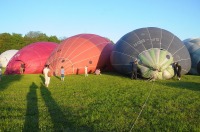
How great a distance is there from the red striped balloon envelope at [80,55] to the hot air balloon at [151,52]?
3.12m

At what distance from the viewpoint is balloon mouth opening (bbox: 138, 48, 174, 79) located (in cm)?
1391

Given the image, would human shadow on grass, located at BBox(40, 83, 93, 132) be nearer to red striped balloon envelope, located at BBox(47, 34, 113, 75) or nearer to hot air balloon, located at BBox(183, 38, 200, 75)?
red striped balloon envelope, located at BBox(47, 34, 113, 75)

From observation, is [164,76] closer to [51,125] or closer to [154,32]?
[154,32]

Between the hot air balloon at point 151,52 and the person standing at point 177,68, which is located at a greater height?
the hot air balloon at point 151,52

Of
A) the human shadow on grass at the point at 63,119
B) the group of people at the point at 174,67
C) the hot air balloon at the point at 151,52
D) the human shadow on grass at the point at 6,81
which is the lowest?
the human shadow on grass at the point at 63,119

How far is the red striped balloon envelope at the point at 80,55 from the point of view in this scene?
17.8 metres

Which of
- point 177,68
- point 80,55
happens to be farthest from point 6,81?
point 177,68

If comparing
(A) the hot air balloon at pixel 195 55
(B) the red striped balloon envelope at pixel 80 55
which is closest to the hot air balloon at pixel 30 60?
(B) the red striped balloon envelope at pixel 80 55

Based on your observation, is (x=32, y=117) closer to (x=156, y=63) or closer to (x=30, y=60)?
(x=156, y=63)

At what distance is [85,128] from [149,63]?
31.5 feet

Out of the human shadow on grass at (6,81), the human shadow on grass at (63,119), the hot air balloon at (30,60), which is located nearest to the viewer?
the human shadow on grass at (63,119)

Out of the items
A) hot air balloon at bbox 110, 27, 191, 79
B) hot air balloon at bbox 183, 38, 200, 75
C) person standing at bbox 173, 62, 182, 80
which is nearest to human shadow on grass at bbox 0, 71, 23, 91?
hot air balloon at bbox 110, 27, 191, 79

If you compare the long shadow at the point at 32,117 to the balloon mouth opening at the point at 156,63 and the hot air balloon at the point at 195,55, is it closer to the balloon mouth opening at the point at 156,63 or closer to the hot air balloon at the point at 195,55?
the balloon mouth opening at the point at 156,63

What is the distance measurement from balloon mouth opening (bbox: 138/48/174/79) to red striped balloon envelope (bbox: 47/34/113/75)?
17.0ft
